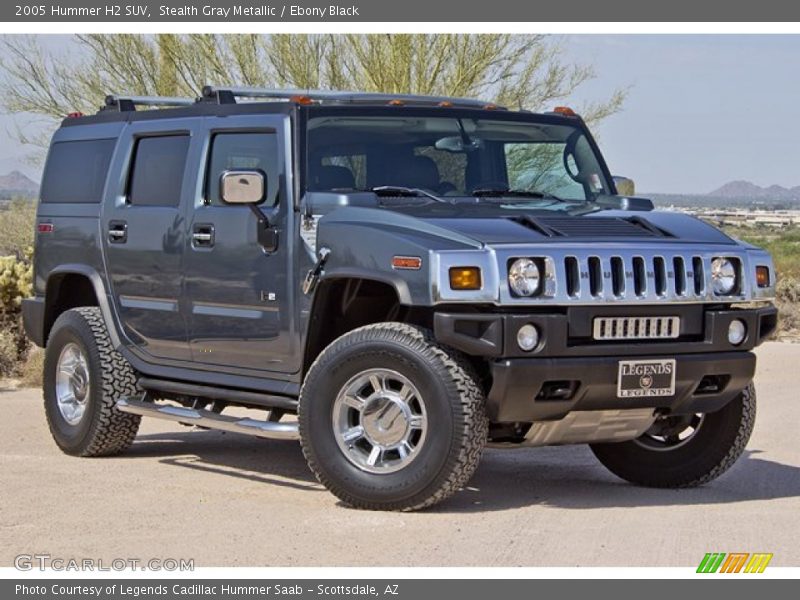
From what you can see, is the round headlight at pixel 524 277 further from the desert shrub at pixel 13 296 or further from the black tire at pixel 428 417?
the desert shrub at pixel 13 296

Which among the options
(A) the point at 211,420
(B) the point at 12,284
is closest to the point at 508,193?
(A) the point at 211,420

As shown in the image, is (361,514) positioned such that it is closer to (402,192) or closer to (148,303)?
(402,192)

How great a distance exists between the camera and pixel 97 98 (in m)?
20.7

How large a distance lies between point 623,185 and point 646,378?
2176 mm

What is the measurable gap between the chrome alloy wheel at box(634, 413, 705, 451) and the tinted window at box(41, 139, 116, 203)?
3623 mm

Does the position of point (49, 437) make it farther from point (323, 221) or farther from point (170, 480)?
point (323, 221)

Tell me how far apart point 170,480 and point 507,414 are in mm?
2294

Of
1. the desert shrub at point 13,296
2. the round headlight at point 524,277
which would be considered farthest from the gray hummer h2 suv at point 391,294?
the desert shrub at point 13,296

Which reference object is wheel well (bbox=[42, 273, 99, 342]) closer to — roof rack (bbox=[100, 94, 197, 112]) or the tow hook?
roof rack (bbox=[100, 94, 197, 112])

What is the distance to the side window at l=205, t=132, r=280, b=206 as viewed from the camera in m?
8.36

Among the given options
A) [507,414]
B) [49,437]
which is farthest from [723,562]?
[49,437]

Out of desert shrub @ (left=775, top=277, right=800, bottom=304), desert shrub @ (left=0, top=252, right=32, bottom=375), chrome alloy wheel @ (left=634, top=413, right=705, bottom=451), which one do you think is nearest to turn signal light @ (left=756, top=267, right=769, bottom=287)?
chrome alloy wheel @ (left=634, top=413, right=705, bottom=451)

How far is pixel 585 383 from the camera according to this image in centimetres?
733

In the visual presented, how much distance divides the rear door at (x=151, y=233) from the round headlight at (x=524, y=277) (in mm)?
2399
